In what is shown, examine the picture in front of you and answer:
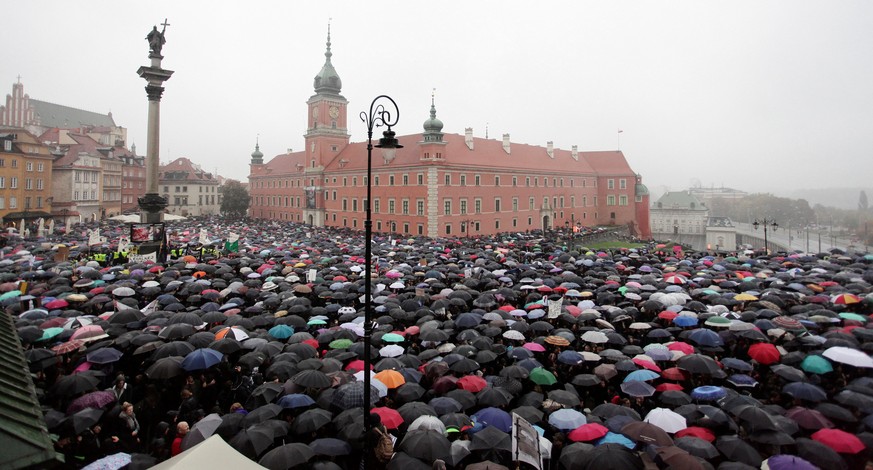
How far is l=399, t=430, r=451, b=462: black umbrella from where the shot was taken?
717cm

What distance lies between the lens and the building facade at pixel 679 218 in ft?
329

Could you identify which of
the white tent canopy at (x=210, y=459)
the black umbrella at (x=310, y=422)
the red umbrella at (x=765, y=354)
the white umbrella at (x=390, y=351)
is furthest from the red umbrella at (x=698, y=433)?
the white tent canopy at (x=210, y=459)

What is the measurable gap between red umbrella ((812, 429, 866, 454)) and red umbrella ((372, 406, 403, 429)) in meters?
6.89

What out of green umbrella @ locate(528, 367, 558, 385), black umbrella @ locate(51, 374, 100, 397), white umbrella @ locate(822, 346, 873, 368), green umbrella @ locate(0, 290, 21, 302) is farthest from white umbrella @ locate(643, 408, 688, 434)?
green umbrella @ locate(0, 290, 21, 302)

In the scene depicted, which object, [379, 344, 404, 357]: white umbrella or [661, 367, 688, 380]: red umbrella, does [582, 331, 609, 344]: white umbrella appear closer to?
[661, 367, 688, 380]: red umbrella

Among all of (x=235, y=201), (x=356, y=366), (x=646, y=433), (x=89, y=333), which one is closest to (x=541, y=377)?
(x=646, y=433)

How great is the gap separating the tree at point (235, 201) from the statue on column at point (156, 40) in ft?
191

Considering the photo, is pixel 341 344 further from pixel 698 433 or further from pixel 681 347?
pixel 681 347

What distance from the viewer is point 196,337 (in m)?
12.1

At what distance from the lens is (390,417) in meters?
8.52

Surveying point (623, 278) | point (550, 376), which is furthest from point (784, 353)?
point (623, 278)

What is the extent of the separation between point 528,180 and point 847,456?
180ft

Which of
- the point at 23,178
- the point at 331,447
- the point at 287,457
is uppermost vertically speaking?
the point at 23,178

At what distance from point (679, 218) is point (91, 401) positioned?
361 feet
